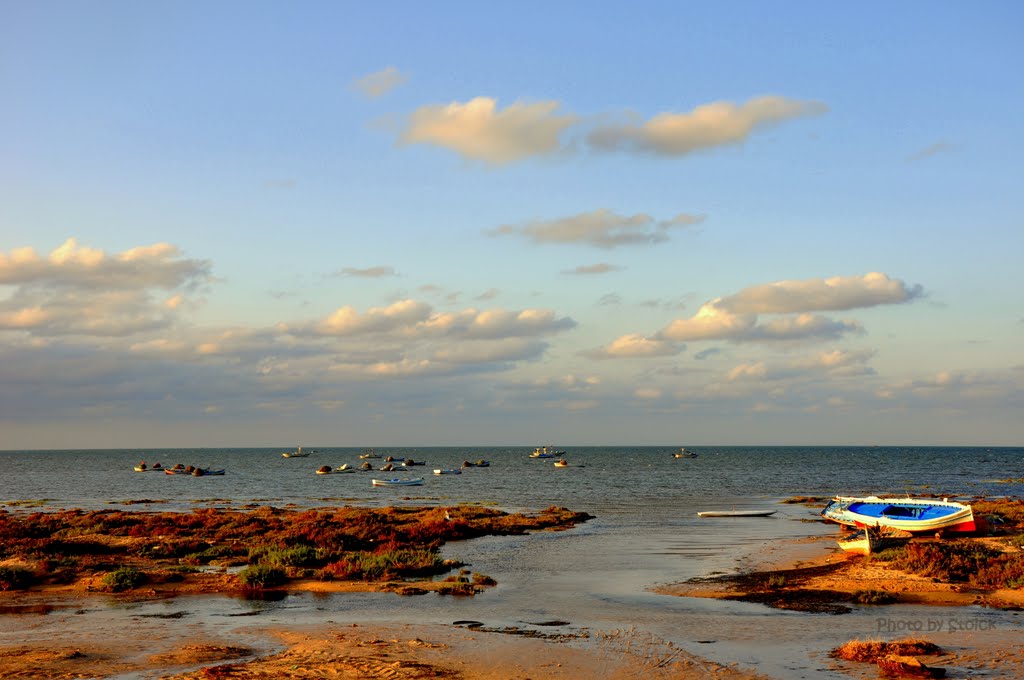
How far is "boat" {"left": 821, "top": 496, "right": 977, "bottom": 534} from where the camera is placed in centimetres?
4238

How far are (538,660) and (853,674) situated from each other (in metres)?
7.28

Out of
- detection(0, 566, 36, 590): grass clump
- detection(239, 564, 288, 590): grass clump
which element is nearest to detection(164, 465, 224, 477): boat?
detection(0, 566, 36, 590): grass clump

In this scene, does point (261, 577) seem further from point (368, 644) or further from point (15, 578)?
point (368, 644)

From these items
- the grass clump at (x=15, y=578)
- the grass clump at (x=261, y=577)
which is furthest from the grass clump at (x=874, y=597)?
the grass clump at (x=15, y=578)

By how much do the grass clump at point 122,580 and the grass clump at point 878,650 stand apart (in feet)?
80.7

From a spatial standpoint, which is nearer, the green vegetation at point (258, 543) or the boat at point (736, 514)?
the green vegetation at point (258, 543)

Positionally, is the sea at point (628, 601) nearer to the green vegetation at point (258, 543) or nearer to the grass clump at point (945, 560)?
the green vegetation at point (258, 543)

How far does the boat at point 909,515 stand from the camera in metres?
42.4

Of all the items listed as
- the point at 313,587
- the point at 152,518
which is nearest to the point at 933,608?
the point at 313,587

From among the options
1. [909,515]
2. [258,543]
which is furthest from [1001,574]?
[258,543]

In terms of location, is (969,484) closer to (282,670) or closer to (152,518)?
(152,518)

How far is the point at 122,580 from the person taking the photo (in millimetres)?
30672

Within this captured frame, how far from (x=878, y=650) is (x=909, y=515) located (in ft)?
92.5

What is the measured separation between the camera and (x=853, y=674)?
61.0 ft
